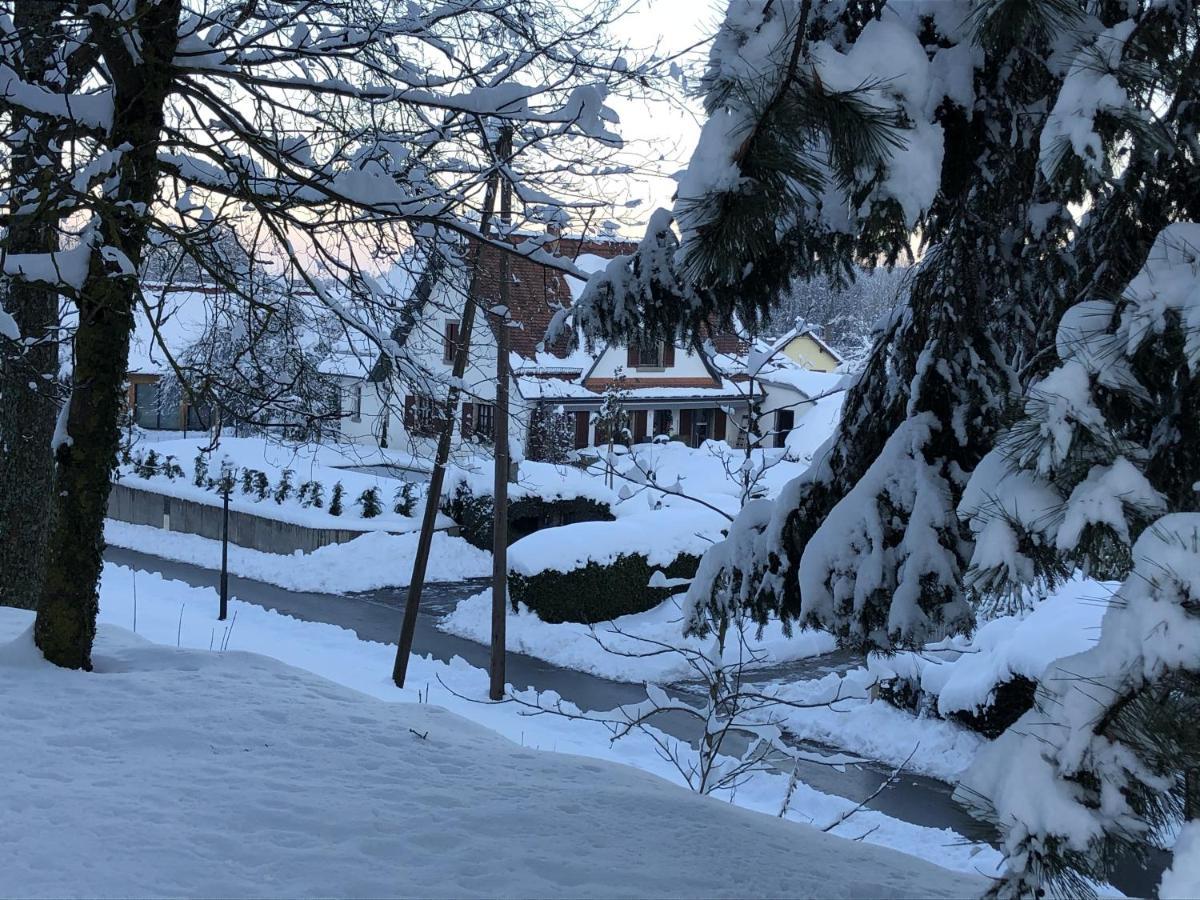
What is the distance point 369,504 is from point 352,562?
2.51 metres

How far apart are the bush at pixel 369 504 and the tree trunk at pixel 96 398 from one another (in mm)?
17870

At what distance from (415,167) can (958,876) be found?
5.48m

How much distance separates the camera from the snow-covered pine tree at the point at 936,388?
4.09 metres

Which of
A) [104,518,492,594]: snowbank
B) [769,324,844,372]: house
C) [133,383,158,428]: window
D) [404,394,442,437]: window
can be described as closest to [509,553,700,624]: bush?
[104,518,492,594]: snowbank

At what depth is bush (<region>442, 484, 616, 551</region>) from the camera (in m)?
23.4

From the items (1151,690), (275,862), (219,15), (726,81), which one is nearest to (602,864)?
(275,862)

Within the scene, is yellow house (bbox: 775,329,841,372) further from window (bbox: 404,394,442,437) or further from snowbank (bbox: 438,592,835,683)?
window (bbox: 404,394,442,437)

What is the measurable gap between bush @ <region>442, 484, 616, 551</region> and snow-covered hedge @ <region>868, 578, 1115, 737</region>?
10.5 metres

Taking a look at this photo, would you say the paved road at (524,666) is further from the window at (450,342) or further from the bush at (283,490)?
the window at (450,342)

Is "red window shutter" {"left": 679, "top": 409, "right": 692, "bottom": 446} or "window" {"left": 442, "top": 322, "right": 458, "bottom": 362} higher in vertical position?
"red window shutter" {"left": 679, "top": 409, "right": 692, "bottom": 446}

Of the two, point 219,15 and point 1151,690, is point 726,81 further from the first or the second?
point 219,15

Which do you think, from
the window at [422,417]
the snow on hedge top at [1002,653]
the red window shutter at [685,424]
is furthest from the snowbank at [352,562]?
the red window shutter at [685,424]

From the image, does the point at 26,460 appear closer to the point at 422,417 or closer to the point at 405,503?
the point at 422,417

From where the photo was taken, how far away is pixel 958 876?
4.64m
